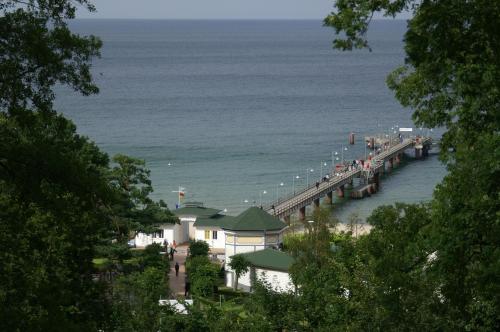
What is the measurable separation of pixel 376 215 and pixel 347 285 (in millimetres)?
1626

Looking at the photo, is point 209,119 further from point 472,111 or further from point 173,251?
point 472,111

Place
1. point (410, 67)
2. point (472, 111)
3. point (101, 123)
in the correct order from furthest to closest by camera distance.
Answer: point (101, 123)
point (410, 67)
point (472, 111)

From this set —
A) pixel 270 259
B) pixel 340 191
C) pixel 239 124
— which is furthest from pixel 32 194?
pixel 239 124

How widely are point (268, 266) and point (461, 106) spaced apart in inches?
1067

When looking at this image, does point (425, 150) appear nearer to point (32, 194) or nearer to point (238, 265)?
point (238, 265)

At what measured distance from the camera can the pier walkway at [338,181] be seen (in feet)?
185

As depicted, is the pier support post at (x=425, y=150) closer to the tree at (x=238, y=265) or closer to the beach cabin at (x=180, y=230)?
the beach cabin at (x=180, y=230)

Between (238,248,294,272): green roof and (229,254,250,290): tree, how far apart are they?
30cm

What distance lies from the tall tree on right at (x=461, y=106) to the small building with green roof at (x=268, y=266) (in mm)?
25361

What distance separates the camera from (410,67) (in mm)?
12438

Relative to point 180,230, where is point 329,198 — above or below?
below

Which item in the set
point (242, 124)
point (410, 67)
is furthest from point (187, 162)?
point (410, 67)

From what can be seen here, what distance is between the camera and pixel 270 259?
38.6 m

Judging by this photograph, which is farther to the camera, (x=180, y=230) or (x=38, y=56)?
(x=180, y=230)
